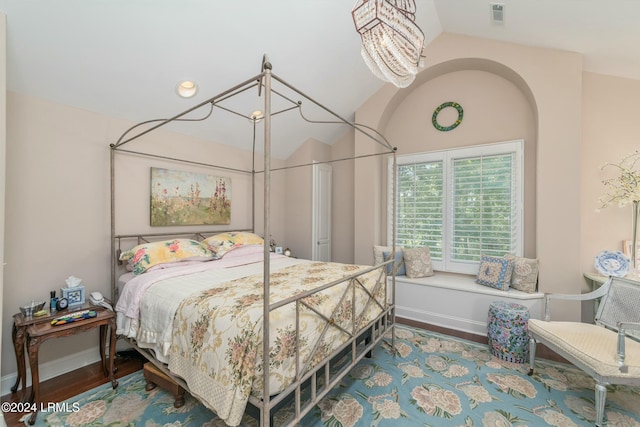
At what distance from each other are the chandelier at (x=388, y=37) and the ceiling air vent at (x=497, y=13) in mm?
1633

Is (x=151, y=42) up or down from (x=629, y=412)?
up

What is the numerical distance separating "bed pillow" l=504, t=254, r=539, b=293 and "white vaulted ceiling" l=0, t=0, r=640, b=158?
225cm

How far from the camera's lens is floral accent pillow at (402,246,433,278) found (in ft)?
12.3

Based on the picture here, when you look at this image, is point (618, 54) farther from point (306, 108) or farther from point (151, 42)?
point (151, 42)

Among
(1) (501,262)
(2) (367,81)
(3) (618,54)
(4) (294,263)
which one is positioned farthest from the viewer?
(2) (367,81)

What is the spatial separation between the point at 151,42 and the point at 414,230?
376 centimetres

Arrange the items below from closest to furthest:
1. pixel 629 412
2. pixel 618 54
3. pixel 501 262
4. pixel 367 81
Answer: pixel 629 412, pixel 618 54, pixel 501 262, pixel 367 81

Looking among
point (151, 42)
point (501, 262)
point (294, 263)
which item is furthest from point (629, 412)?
point (151, 42)

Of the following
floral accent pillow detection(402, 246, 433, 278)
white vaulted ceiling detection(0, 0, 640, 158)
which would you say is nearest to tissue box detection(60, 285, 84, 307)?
white vaulted ceiling detection(0, 0, 640, 158)

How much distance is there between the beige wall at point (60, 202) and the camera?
7.22 feet

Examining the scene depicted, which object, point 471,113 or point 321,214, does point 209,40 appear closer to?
point 321,214

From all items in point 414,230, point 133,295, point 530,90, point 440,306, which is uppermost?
point 530,90

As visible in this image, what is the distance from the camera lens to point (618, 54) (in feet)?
9.00

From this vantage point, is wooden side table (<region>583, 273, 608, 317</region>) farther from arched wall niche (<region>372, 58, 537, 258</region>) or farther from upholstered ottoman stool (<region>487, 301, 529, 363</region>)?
upholstered ottoman stool (<region>487, 301, 529, 363</region>)
